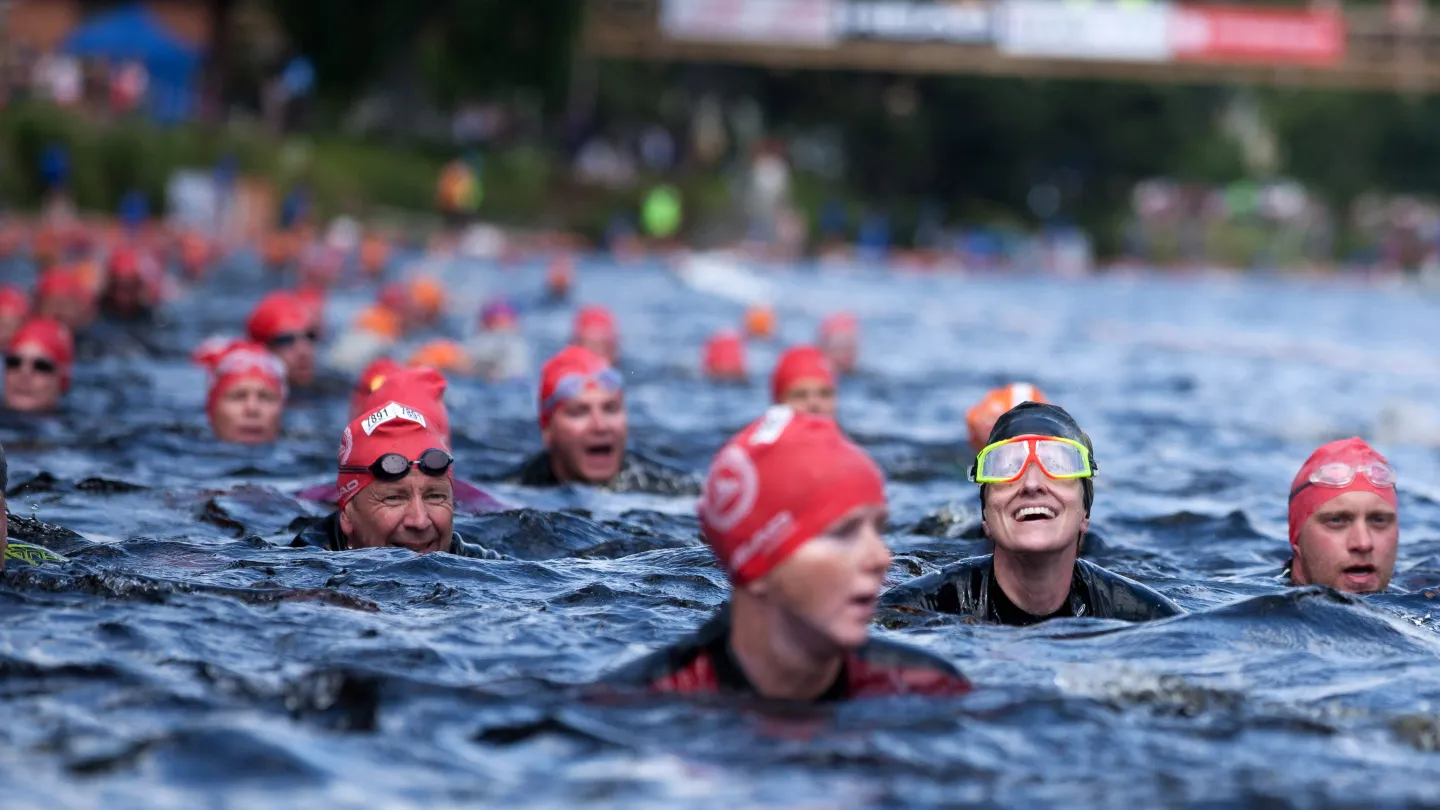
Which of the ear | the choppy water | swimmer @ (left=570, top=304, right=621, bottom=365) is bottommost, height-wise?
the choppy water

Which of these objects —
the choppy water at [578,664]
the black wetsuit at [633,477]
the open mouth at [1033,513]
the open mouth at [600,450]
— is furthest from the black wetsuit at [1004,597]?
the black wetsuit at [633,477]

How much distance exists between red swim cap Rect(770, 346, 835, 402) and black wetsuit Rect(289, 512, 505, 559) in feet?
13.0

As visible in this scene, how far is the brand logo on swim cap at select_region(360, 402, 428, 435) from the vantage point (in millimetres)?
8883

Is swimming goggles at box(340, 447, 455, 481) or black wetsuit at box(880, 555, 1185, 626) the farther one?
swimming goggles at box(340, 447, 455, 481)

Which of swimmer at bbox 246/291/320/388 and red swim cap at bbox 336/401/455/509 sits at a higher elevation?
swimmer at bbox 246/291/320/388

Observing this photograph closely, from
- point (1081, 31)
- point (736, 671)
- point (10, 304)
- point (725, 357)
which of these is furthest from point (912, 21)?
point (736, 671)

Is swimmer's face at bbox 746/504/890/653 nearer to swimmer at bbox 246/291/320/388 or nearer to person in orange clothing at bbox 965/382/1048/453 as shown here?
person in orange clothing at bbox 965/382/1048/453

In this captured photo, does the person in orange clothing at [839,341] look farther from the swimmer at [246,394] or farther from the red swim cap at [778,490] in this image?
the red swim cap at [778,490]

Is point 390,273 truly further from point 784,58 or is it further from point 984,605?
point 984,605

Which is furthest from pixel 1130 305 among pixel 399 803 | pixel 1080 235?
pixel 399 803

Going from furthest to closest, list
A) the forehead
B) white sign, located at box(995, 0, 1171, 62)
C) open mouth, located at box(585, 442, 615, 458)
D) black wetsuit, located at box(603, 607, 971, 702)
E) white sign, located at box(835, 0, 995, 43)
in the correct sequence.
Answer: white sign, located at box(835, 0, 995, 43) → white sign, located at box(995, 0, 1171, 62) → open mouth, located at box(585, 442, 615, 458) → the forehead → black wetsuit, located at box(603, 607, 971, 702)

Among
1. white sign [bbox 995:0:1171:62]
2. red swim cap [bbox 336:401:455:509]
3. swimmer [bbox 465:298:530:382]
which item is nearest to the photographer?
red swim cap [bbox 336:401:455:509]

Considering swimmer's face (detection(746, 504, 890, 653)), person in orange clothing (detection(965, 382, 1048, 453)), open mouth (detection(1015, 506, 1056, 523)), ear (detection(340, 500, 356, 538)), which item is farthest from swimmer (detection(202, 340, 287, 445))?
swimmer's face (detection(746, 504, 890, 653))

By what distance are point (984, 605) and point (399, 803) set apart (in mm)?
3120
